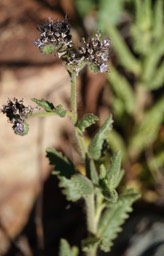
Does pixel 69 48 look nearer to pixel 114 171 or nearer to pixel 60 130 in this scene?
pixel 114 171

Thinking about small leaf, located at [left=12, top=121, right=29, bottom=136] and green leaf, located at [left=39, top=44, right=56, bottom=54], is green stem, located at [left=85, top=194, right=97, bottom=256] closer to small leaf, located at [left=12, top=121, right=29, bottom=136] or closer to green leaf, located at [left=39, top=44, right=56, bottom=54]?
small leaf, located at [left=12, top=121, right=29, bottom=136]

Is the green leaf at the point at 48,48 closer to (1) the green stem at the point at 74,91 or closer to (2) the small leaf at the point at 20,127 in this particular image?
(1) the green stem at the point at 74,91

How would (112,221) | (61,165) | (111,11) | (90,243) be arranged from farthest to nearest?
1. (111,11)
2. (112,221)
3. (90,243)
4. (61,165)

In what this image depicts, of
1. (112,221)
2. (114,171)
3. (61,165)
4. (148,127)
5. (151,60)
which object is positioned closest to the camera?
(114,171)

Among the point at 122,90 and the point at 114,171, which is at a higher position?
the point at 122,90

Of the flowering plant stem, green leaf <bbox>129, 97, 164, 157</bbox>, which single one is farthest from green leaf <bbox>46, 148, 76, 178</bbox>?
green leaf <bbox>129, 97, 164, 157</bbox>

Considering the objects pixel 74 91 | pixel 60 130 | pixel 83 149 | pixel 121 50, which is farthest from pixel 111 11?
pixel 74 91
